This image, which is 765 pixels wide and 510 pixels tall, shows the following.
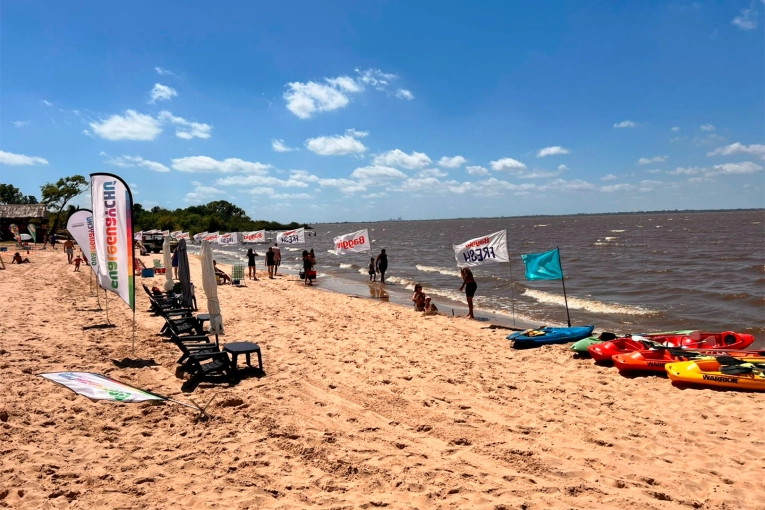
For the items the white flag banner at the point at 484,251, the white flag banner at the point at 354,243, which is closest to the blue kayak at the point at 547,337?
the white flag banner at the point at 484,251

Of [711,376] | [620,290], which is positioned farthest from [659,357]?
[620,290]

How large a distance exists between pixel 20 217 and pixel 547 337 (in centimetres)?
5387

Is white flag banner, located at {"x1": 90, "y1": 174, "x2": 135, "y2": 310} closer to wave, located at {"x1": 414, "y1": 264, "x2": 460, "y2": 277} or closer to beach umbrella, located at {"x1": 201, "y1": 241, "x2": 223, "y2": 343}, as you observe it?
beach umbrella, located at {"x1": 201, "y1": 241, "x2": 223, "y2": 343}

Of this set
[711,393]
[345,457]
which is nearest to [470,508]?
[345,457]

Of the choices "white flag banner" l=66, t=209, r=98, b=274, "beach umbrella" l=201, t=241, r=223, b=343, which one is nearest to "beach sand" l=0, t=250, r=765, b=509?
"beach umbrella" l=201, t=241, r=223, b=343

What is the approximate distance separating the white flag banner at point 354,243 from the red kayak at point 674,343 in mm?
10712

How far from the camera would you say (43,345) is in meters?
8.31

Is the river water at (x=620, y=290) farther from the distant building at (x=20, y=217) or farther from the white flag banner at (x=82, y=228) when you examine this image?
the distant building at (x=20, y=217)

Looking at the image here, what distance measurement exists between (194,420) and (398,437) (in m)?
2.37

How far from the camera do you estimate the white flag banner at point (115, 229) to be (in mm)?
7164

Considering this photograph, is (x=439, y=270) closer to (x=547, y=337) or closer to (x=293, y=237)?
(x=293, y=237)

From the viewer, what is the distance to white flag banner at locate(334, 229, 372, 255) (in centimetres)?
1806

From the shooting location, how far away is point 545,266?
1070 cm

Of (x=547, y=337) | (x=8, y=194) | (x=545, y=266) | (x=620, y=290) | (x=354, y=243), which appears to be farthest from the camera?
(x=8, y=194)
